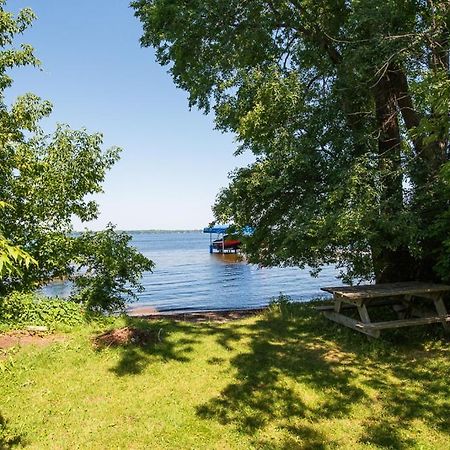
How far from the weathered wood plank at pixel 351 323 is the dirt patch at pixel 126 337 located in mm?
3816

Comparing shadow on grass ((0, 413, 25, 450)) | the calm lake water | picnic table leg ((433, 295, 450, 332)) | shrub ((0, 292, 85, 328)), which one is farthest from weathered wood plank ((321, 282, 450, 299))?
the calm lake water

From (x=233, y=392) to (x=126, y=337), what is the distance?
2760mm

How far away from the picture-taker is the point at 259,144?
9.95m

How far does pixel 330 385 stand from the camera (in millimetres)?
6227

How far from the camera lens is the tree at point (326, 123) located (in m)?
8.22

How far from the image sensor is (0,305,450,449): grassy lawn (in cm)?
493

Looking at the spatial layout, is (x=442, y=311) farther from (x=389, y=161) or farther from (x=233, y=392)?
(x=233, y=392)

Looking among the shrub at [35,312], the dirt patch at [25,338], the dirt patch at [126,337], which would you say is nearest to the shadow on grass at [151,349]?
the dirt patch at [126,337]

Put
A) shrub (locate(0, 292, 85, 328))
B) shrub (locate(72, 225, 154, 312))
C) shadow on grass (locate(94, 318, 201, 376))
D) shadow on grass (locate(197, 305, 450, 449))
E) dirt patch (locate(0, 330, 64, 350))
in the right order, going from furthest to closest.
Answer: shrub (locate(72, 225, 154, 312)) < shrub (locate(0, 292, 85, 328)) < dirt patch (locate(0, 330, 64, 350)) < shadow on grass (locate(94, 318, 201, 376)) < shadow on grass (locate(197, 305, 450, 449))

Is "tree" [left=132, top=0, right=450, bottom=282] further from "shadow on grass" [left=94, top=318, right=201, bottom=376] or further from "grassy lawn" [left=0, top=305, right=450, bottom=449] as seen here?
"shadow on grass" [left=94, top=318, right=201, bottom=376]

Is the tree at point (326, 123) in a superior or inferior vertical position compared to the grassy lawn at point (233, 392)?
superior

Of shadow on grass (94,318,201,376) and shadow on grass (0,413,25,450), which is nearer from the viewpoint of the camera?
shadow on grass (0,413,25,450)

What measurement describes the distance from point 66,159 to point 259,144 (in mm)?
4899

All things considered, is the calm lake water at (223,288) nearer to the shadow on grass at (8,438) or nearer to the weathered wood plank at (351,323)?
the weathered wood plank at (351,323)
